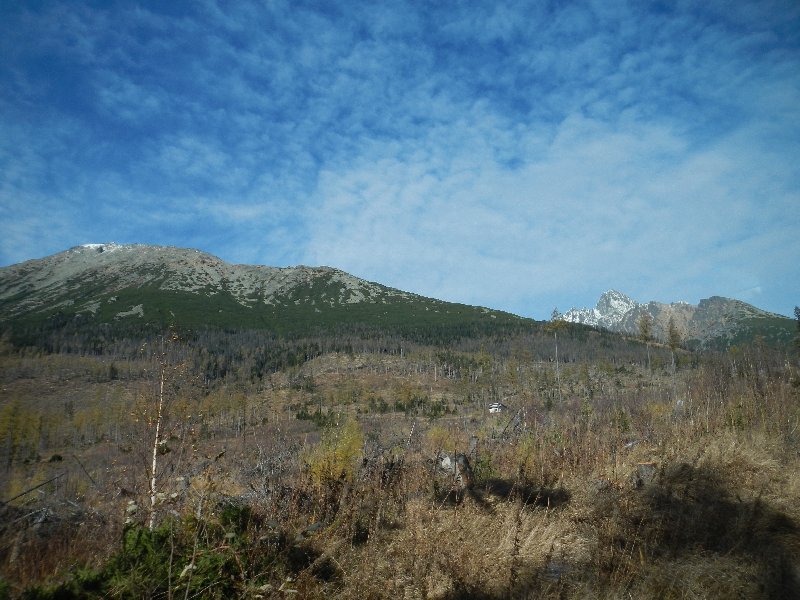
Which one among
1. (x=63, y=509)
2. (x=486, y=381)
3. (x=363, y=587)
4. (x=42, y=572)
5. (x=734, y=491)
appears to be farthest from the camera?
(x=486, y=381)

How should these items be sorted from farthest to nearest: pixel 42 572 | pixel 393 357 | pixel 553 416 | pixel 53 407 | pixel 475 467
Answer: pixel 393 357 → pixel 53 407 → pixel 553 416 → pixel 475 467 → pixel 42 572

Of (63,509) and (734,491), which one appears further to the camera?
(734,491)

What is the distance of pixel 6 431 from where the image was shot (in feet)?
154

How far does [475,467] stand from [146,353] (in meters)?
6.15

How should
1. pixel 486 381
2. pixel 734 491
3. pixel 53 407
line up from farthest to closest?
pixel 486 381 < pixel 53 407 < pixel 734 491

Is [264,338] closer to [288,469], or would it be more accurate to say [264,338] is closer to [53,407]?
[53,407]

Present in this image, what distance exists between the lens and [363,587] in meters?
4.14

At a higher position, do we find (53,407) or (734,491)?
(734,491)

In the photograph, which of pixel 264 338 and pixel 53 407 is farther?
pixel 264 338

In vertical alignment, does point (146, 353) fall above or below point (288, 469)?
above

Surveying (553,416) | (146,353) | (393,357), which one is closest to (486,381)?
(393,357)

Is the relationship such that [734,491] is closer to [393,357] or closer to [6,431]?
[6,431]

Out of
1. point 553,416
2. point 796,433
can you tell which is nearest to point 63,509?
point 553,416

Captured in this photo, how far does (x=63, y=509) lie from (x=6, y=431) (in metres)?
56.7
